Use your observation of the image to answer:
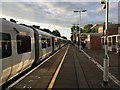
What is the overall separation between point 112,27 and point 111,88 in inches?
2147

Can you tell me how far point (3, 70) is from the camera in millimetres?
8508

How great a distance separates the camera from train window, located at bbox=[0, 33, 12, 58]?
8445 millimetres

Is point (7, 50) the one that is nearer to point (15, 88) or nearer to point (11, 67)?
→ point (11, 67)

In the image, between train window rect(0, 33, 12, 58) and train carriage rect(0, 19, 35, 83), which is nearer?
train window rect(0, 33, 12, 58)

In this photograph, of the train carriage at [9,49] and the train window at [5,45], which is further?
the train carriage at [9,49]

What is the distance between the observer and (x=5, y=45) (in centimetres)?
886

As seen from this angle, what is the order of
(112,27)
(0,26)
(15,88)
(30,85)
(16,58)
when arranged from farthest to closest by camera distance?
(112,27), (16,58), (30,85), (15,88), (0,26)

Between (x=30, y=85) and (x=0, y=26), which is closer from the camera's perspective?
(x=0, y=26)

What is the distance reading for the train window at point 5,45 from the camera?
332 inches

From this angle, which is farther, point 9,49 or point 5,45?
point 9,49

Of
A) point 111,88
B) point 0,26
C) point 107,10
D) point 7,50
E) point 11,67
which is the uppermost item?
point 107,10

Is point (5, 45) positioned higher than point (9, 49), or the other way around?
point (5, 45)

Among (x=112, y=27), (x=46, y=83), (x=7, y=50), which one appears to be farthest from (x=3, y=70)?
(x=112, y=27)

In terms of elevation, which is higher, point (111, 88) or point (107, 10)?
point (107, 10)
